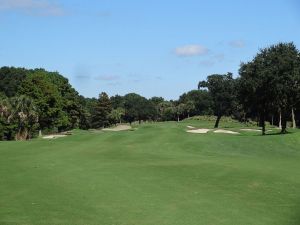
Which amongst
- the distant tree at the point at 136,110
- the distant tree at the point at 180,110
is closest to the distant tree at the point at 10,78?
the distant tree at the point at 136,110

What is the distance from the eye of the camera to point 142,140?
3656cm

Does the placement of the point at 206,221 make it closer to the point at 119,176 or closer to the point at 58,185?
the point at 58,185

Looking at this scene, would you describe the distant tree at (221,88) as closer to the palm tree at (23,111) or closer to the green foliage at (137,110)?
the palm tree at (23,111)

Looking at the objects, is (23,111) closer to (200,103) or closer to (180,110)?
(200,103)

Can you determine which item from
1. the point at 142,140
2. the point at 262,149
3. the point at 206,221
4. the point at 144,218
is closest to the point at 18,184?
the point at 144,218

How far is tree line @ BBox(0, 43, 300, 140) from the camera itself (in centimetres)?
4488

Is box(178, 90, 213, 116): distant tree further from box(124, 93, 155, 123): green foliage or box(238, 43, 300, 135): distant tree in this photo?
box(238, 43, 300, 135): distant tree

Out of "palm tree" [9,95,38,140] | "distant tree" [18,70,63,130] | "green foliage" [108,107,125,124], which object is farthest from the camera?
"green foliage" [108,107,125,124]

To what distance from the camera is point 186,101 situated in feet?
578

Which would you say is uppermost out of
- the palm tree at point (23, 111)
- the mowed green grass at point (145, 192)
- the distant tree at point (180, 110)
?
the distant tree at point (180, 110)

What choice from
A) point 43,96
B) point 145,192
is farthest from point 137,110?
point 145,192

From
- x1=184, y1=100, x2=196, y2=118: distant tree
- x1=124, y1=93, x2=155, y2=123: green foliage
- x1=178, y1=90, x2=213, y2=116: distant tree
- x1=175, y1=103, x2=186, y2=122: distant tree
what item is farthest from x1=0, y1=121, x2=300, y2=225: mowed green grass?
x1=124, y1=93, x2=155, y2=123: green foliage

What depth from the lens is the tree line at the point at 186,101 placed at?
147 feet

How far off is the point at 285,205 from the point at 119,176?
6755 mm
